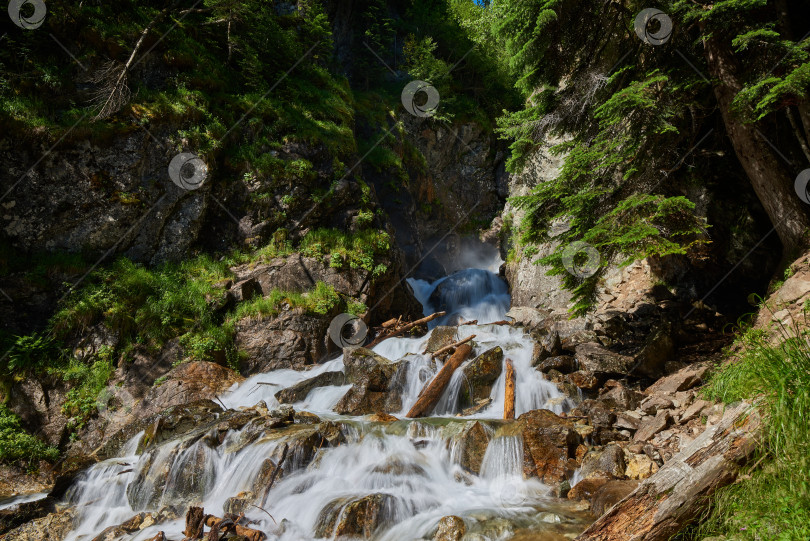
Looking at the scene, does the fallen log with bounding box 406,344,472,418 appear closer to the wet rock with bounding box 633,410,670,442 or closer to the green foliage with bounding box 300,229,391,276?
the wet rock with bounding box 633,410,670,442

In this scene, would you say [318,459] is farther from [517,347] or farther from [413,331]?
[413,331]

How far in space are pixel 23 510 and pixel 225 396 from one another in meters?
3.62

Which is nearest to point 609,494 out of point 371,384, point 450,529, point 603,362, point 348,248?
point 450,529

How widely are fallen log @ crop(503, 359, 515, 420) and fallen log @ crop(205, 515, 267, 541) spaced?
4.49m

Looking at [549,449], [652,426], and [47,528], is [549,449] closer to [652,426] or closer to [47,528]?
[652,426]

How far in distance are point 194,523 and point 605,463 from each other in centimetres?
503

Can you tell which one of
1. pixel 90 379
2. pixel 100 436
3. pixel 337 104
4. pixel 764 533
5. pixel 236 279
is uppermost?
pixel 337 104

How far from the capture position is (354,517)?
4605 millimetres

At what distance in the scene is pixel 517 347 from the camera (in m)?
9.39

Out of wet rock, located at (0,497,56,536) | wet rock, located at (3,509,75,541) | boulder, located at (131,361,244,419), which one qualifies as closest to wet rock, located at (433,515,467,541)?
wet rock, located at (3,509,75,541)

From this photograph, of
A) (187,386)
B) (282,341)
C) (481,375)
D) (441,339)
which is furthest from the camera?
(282,341)

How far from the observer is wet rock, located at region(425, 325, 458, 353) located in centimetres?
998

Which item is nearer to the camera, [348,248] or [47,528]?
[47,528]

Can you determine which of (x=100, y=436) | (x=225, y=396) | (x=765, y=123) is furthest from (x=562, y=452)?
(x=100, y=436)
